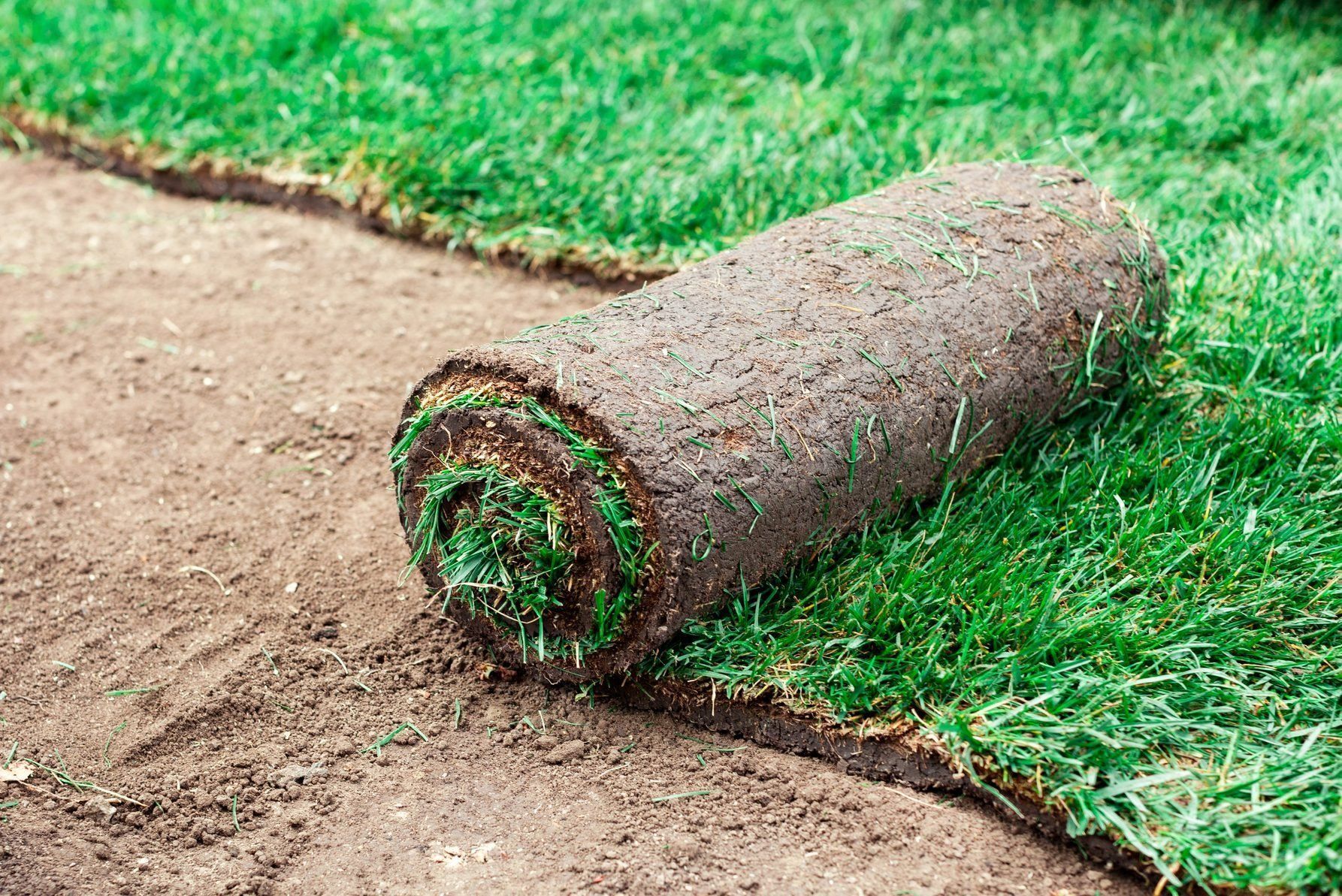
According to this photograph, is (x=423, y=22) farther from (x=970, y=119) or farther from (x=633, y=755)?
(x=633, y=755)

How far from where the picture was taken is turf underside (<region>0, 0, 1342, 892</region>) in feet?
7.70

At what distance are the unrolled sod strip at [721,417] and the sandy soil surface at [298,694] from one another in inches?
11.0

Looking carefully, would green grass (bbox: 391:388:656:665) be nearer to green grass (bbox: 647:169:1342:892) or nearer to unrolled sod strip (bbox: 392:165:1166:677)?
unrolled sod strip (bbox: 392:165:1166:677)

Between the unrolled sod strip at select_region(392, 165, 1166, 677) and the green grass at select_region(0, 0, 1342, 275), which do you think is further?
the green grass at select_region(0, 0, 1342, 275)

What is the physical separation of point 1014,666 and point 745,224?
7.38ft

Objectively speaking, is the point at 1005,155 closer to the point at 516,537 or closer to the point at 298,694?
the point at 516,537

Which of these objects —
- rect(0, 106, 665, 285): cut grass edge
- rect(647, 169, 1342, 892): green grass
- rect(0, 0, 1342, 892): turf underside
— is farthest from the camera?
rect(0, 106, 665, 285): cut grass edge

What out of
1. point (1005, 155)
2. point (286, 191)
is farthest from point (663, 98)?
point (1005, 155)

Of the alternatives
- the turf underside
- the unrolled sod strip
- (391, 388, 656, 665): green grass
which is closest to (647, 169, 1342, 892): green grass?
the turf underside

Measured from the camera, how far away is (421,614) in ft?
9.76

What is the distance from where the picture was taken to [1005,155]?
12.2 feet

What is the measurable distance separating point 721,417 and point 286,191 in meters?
3.22

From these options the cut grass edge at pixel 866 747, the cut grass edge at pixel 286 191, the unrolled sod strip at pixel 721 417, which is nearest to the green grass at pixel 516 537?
the unrolled sod strip at pixel 721 417

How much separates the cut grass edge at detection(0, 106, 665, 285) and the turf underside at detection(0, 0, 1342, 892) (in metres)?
0.04
